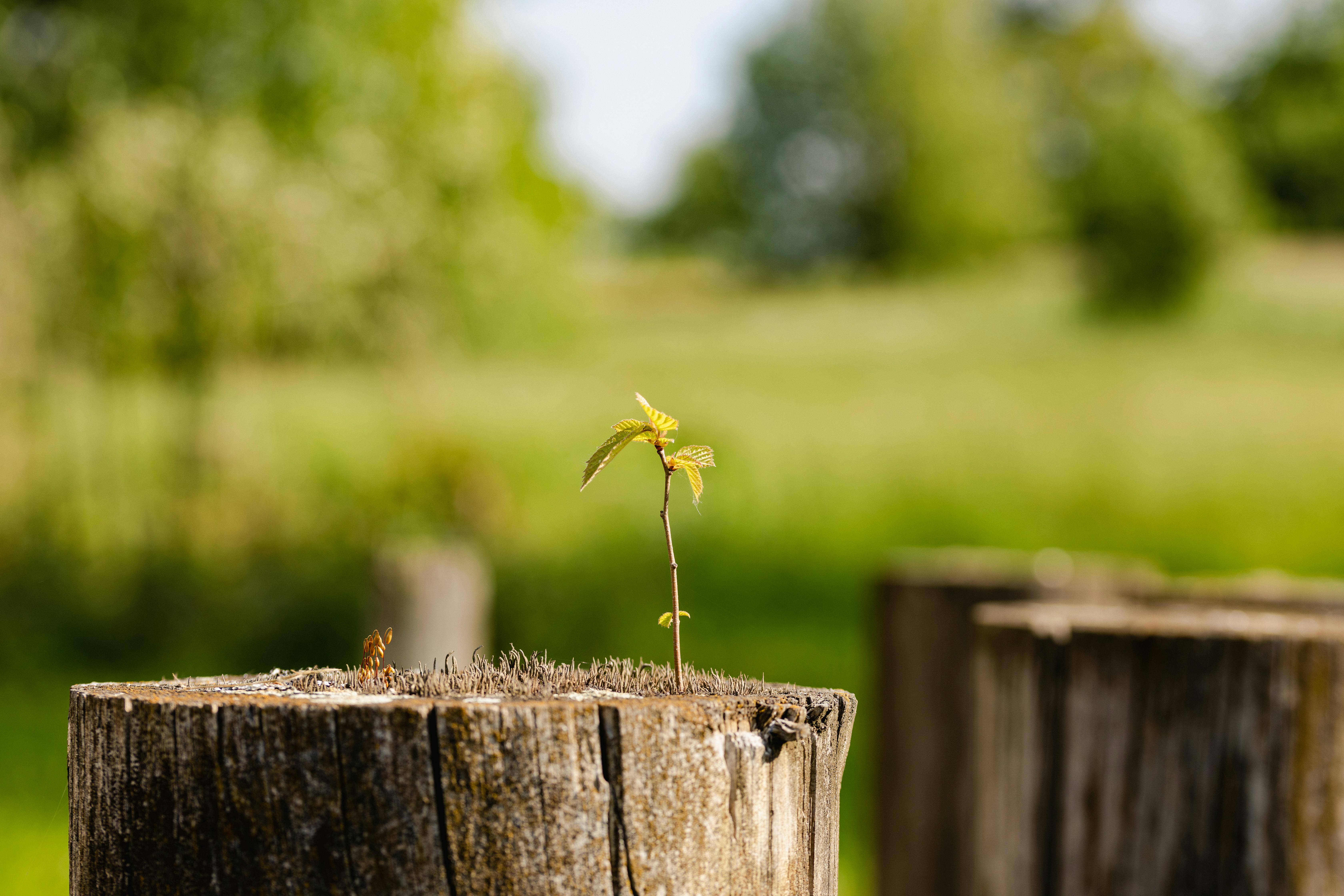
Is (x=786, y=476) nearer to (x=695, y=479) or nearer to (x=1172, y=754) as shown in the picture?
(x=1172, y=754)

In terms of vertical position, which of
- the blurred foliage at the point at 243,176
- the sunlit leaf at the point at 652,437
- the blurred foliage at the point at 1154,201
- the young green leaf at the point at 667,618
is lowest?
the young green leaf at the point at 667,618

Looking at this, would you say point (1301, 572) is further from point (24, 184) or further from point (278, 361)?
point (24, 184)

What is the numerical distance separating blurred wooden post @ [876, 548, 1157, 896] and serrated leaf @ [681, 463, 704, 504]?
3.32 m

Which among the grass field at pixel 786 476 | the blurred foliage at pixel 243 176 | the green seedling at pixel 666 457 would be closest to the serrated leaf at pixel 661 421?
the green seedling at pixel 666 457

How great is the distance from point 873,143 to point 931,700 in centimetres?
4964

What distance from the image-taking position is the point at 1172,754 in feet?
8.93

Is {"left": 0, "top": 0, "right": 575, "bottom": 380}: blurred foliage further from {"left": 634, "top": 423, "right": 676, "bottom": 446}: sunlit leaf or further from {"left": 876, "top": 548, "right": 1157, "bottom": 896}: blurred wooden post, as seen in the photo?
{"left": 634, "top": 423, "right": 676, "bottom": 446}: sunlit leaf

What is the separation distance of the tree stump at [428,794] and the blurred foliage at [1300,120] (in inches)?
1416

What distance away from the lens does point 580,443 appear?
14.6m

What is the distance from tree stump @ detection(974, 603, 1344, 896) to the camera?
264 cm

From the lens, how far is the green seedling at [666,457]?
4.00 feet

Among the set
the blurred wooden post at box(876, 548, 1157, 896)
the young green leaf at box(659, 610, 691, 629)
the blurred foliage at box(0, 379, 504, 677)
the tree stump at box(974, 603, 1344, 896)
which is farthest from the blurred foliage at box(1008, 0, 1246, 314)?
the young green leaf at box(659, 610, 691, 629)

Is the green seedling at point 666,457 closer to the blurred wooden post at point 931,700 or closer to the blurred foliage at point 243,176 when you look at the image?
the blurred wooden post at point 931,700

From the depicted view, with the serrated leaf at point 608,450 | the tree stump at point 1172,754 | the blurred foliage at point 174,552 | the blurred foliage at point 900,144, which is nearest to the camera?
the serrated leaf at point 608,450
